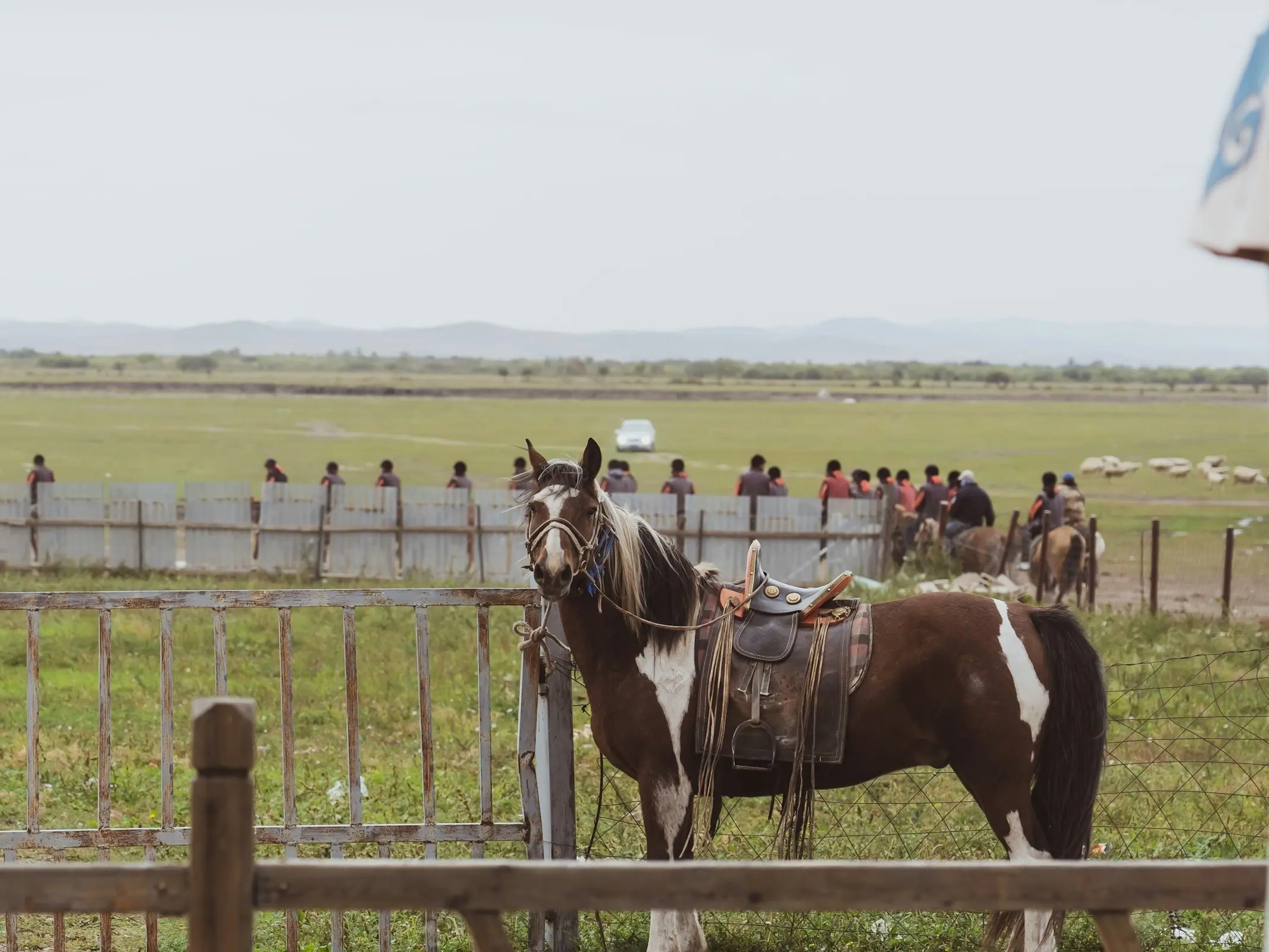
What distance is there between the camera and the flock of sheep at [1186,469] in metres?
47.4

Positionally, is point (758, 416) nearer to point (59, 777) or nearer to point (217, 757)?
point (59, 777)

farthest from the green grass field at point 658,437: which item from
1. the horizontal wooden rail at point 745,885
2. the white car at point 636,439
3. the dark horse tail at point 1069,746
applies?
the horizontal wooden rail at point 745,885

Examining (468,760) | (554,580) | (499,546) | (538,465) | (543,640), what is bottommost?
(468,760)

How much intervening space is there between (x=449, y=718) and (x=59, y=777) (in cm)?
323

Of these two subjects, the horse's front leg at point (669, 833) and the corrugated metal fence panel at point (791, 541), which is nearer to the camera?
the horse's front leg at point (669, 833)

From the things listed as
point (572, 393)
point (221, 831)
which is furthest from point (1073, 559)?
point (572, 393)

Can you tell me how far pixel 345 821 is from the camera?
8.66 m

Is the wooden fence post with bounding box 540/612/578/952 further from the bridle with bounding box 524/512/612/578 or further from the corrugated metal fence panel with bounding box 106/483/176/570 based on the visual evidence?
the corrugated metal fence panel with bounding box 106/483/176/570

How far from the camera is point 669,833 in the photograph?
20.1ft

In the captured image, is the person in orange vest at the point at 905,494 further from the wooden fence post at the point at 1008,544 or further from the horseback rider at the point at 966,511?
the wooden fence post at the point at 1008,544

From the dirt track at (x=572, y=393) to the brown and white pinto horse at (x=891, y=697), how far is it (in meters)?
99.9

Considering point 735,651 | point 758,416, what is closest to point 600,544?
point 735,651

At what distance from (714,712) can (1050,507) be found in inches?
560

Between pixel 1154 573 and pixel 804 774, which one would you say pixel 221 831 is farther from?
pixel 1154 573
